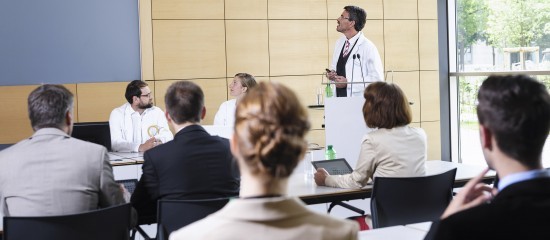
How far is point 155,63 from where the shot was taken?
8.05m

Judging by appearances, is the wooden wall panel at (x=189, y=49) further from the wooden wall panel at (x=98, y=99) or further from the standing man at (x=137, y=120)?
the standing man at (x=137, y=120)

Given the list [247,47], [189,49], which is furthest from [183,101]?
[247,47]

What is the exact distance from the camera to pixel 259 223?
1.60 meters

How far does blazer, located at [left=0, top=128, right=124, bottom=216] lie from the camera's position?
3082mm

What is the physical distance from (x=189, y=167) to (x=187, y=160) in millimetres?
35

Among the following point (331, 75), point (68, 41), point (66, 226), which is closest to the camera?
point (66, 226)

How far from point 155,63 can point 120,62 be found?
38 cm

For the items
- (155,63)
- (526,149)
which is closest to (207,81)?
(155,63)

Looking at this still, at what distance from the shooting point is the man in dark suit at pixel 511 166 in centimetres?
173

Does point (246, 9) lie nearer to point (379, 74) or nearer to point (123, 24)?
point (123, 24)

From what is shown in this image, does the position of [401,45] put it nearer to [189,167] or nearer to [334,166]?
[334,166]

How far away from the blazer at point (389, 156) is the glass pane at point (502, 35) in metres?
4.87

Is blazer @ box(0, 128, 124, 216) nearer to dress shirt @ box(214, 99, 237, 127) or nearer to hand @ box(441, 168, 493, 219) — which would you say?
hand @ box(441, 168, 493, 219)

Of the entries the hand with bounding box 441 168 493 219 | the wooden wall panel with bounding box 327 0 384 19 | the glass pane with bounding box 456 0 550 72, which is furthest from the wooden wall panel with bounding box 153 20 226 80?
the hand with bounding box 441 168 493 219
